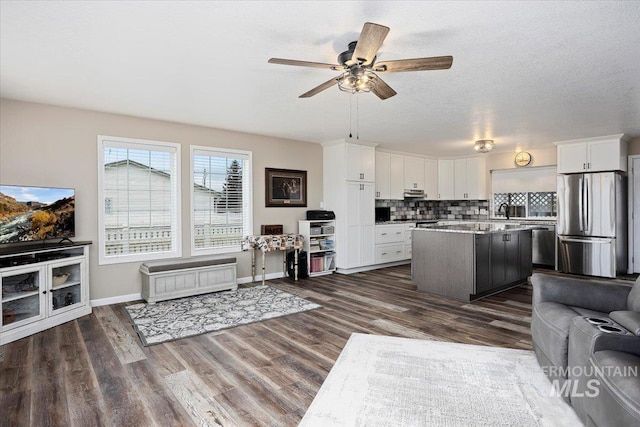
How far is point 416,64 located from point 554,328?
194 cm

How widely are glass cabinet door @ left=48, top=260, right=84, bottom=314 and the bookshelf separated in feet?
10.9

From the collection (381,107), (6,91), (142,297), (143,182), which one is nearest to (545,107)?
(381,107)

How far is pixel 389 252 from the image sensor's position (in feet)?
23.1

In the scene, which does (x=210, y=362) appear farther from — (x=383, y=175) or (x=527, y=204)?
(x=527, y=204)

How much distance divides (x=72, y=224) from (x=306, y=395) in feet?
11.6

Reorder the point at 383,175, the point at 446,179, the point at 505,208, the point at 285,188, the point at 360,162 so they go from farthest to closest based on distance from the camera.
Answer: the point at 446,179 < the point at 505,208 < the point at 383,175 < the point at 360,162 < the point at 285,188

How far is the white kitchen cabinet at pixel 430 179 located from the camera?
323 inches

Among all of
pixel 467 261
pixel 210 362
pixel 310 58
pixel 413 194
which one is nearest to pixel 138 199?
pixel 210 362

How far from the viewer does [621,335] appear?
5.59 feet

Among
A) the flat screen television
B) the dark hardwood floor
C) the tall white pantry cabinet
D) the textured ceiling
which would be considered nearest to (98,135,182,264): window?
the flat screen television

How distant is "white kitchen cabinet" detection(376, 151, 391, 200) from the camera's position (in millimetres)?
7199

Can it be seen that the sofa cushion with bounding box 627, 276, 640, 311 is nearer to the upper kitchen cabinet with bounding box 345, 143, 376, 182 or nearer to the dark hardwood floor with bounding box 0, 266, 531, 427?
the dark hardwood floor with bounding box 0, 266, 531, 427

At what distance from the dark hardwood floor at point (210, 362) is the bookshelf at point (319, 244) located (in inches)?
67.4

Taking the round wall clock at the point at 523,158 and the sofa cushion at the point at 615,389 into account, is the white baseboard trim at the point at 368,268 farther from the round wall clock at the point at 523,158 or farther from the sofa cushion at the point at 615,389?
the sofa cushion at the point at 615,389
